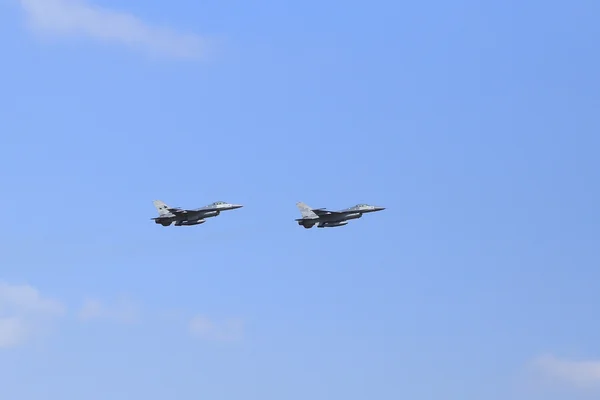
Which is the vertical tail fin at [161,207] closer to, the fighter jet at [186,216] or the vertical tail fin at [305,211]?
the fighter jet at [186,216]

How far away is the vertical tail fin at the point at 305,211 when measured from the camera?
18121 centimetres

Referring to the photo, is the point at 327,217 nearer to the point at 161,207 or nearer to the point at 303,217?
the point at 303,217

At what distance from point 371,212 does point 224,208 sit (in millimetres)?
22034

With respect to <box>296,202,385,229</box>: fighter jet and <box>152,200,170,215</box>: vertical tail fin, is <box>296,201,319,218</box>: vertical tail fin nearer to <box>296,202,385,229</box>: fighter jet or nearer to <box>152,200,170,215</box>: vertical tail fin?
<box>296,202,385,229</box>: fighter jet

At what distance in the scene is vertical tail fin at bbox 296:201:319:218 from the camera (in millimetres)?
181212

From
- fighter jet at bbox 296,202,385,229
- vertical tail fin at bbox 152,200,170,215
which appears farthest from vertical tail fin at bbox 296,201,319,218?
vertical tail fin at bbox 152,200,170,215

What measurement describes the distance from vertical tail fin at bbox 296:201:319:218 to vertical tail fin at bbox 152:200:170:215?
19.9 metres

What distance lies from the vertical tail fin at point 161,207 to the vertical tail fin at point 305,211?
1991 centimetres

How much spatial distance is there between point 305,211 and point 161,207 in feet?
71.5

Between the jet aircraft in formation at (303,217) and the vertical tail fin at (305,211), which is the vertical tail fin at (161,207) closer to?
the jet aircraft in formation at (303,217)

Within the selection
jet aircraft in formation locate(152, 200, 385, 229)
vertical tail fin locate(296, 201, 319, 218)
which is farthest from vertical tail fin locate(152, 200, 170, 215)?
vertical tail fin locate(296, 201, 319, 218)

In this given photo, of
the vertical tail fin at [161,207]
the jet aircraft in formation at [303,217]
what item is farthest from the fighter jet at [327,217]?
the vertical tail fin at [161,207]

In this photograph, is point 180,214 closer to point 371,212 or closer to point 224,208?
point 224,208

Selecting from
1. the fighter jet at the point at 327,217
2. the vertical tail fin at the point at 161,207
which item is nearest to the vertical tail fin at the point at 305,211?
the fighter jet at the point at 327,217
